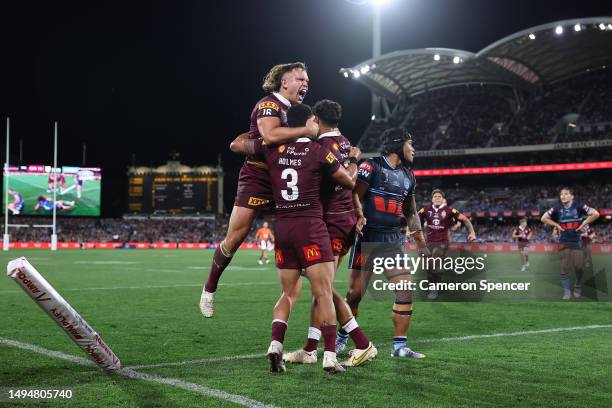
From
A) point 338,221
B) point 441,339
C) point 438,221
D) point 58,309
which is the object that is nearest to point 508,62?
point 438,221

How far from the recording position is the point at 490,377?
17.7 ft

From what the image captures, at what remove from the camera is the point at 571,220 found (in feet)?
42.3

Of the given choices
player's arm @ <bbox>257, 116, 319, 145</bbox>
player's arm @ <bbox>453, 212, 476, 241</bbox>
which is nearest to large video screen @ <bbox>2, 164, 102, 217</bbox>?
player's arm @ <bbox>453, 212, 476, 241</bbox>

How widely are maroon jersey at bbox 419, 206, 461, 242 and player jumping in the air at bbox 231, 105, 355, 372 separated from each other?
9.27 meters

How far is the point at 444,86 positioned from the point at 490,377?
61.2 meters

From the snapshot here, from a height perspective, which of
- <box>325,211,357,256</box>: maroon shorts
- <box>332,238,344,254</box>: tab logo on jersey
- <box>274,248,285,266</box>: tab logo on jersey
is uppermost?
<box>325,211,357,256</box>: maroon shorts

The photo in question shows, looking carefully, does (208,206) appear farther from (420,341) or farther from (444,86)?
(420,341)

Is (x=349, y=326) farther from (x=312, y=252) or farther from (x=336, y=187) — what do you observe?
(x=336, y=187)

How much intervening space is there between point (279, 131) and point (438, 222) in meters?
9.79

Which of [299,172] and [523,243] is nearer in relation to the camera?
[299,172]

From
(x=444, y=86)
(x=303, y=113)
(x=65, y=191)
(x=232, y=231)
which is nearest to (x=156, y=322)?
(x=232, y=231)

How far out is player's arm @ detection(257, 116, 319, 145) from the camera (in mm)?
5305

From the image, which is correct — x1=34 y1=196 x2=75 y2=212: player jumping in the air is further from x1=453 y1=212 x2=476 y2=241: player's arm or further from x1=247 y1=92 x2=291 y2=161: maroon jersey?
x1=247 y1=92 x2=291 y2=161: maroon jersey

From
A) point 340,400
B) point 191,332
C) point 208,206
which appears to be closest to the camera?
point 340,400
